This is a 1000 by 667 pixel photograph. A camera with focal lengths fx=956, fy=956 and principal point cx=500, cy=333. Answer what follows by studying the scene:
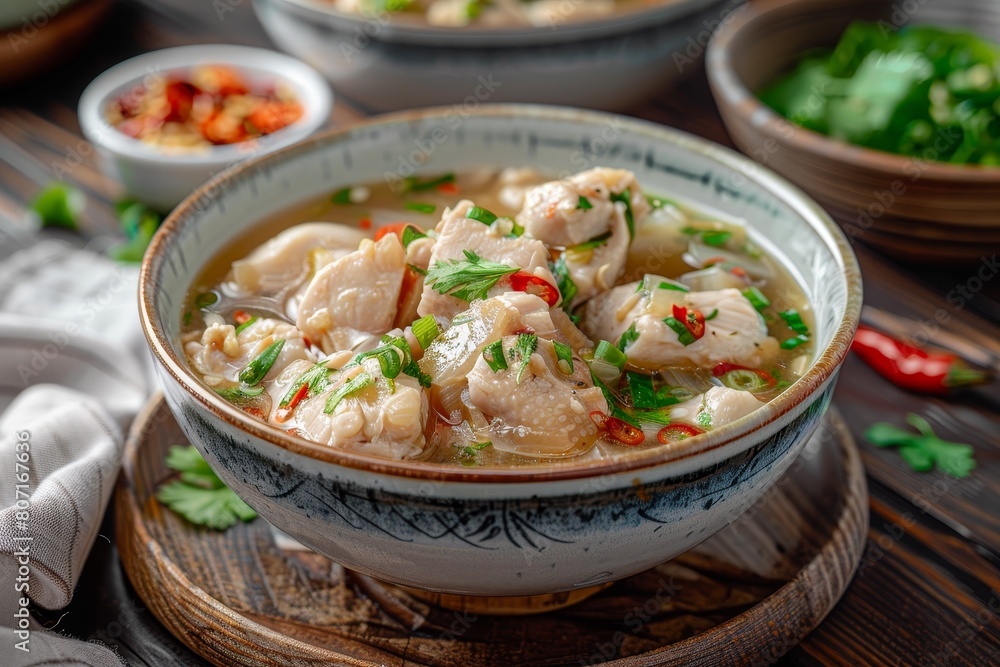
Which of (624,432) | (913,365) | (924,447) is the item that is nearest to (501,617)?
(624,432)

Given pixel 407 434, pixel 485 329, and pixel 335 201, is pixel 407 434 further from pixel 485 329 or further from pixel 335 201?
pixel 335 201

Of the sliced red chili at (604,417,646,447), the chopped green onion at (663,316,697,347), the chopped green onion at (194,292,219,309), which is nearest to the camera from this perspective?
the sliced red chili at (604,417,646,447)

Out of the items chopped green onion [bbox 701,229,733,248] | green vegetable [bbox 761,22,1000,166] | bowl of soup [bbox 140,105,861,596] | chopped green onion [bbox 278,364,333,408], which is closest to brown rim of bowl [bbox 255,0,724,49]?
green vegetable [bbox 761,22,1000,166]

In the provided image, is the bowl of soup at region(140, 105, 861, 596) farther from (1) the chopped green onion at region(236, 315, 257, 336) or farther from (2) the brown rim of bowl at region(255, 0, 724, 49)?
(2) the brown rim of bowl at region(255, 0, 724, 49)

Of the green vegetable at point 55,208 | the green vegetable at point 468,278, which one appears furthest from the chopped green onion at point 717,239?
the green vegetable at point 55,208

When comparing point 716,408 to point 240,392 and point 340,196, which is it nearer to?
point 240,392

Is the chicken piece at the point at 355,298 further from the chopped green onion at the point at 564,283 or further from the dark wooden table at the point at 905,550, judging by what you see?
the dark wooden table at the point at 905,550
